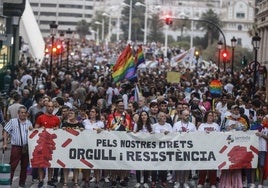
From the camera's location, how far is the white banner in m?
17.5

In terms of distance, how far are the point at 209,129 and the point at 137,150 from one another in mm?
1432

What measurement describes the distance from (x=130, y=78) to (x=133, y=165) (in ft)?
42.5

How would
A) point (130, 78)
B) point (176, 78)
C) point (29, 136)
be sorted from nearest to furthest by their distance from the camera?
point (29, 136), point (130, 78), point (176, 78)

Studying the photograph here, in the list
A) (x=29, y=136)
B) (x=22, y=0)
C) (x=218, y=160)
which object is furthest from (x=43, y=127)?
(x=22, y=0)

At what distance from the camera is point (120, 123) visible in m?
18.6

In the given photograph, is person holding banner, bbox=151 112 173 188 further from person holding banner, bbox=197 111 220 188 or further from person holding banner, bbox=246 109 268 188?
person holding banner, bbox=246 109 268 188

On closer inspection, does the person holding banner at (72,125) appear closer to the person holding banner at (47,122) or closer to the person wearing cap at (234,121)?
the person holding banner at (47,122)

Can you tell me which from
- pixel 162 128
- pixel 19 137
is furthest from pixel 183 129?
pixel 19 137

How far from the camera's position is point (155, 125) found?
18047mm

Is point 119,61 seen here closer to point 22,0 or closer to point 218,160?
point 218,160

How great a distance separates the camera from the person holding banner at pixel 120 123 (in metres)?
18.2

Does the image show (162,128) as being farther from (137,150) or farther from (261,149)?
(261,149)

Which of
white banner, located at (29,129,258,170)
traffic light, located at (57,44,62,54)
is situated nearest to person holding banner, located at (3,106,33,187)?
white banner, located at (29,129,258,170)

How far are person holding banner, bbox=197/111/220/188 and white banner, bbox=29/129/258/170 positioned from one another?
310 mm
